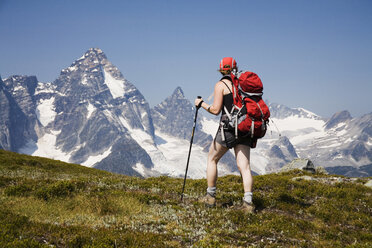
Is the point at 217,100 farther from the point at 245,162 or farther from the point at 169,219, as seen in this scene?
the point at 169,219

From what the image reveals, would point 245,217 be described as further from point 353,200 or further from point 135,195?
point 353,200

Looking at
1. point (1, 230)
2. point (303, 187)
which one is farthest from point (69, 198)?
point (303, 187)

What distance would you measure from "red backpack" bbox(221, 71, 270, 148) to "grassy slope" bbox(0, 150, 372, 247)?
2.70 m

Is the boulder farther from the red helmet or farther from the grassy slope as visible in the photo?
the red helmet

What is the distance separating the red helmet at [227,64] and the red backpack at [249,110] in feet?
1.77

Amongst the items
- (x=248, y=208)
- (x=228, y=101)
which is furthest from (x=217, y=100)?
(x=248, y=208)

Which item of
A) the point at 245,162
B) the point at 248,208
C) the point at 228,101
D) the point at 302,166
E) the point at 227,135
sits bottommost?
the point at 302,166

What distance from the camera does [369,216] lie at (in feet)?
34.1

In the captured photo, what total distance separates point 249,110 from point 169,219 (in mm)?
4090

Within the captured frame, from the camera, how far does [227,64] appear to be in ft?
32.0

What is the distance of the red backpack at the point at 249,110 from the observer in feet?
29.5

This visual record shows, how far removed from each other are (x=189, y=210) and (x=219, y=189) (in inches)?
165

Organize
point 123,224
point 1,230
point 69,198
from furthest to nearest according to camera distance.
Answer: point 69,198, point 123,224, point 1,230

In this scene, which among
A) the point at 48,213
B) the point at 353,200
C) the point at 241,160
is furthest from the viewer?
the point at 353,200
